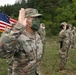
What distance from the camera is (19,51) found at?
5570 millimetres

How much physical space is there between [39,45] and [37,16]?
0.49 meters

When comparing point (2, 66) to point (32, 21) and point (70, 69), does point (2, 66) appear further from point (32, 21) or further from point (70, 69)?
point (32, 21)

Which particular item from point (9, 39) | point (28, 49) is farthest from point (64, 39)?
point (9, 39)

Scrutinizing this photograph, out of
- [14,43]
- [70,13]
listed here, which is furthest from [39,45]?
[70,13]

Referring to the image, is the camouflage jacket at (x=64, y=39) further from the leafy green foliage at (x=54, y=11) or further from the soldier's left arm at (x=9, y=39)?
the leafy green foliage at (x=54, y=11)

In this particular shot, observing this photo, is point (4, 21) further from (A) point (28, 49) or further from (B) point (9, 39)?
(B) point (9, 39)

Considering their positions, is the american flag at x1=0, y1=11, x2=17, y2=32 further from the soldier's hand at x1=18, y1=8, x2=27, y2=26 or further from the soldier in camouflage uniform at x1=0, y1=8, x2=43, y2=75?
the soldier's hand at x1=18, y1=8, x2=27, y2=26

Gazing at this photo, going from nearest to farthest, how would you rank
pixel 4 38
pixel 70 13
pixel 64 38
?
pixel 4 38, pixel 64 38, pixel 70 13

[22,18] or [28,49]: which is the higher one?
[22,18]

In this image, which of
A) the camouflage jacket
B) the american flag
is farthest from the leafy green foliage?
the american flag

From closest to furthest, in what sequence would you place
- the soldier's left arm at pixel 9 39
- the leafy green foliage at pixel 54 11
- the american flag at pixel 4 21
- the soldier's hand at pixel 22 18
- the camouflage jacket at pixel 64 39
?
the soldier's left arm at pixel 9 39
the soldier's hand at pixel 22 18
the american flag at pixel 4 21
the camouflage jacket at pixel 64 39
the leafy green foliage at pixel 54 11

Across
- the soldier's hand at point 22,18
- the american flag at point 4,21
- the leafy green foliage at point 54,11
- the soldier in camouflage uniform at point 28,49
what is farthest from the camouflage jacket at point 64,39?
the leafy green foliage at point 54,11

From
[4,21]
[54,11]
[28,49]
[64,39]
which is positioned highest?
[4,21]

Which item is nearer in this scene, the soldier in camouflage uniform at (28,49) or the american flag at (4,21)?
the soldier in camouflage uniform at (28,49)
